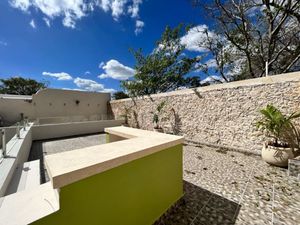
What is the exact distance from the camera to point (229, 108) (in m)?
5.71

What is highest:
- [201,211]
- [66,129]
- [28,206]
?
[28,206]

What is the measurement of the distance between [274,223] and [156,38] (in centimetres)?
1503

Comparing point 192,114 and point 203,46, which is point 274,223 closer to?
point 192,114

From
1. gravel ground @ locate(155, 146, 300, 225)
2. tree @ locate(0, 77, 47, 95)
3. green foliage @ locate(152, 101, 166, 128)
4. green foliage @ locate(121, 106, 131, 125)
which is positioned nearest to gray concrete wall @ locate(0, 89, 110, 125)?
green foliage @ locate(121, 106, 131, 125)

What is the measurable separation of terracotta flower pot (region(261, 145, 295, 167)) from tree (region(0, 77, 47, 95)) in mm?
27395

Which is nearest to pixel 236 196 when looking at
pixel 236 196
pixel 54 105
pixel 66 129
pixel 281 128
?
pixel 236 196

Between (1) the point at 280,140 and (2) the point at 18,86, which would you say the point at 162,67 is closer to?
(1) the point at 280,140

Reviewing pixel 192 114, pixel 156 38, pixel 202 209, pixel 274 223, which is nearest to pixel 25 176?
pixel 202 209

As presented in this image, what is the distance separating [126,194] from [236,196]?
6.71 feet

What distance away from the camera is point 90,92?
13.7 m

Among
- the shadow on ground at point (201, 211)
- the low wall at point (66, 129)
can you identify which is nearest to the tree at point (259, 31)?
the shadow on ground at point (201, 211)

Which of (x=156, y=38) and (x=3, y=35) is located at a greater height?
(x=156, y=38)

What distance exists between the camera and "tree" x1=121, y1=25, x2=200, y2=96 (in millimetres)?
14219

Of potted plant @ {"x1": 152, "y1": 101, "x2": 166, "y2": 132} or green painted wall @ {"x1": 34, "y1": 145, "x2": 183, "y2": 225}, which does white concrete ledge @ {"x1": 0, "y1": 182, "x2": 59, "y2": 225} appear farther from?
potted plant @ {"x1": 152, "y1": 101, "x2": 166, "y2": 132}
